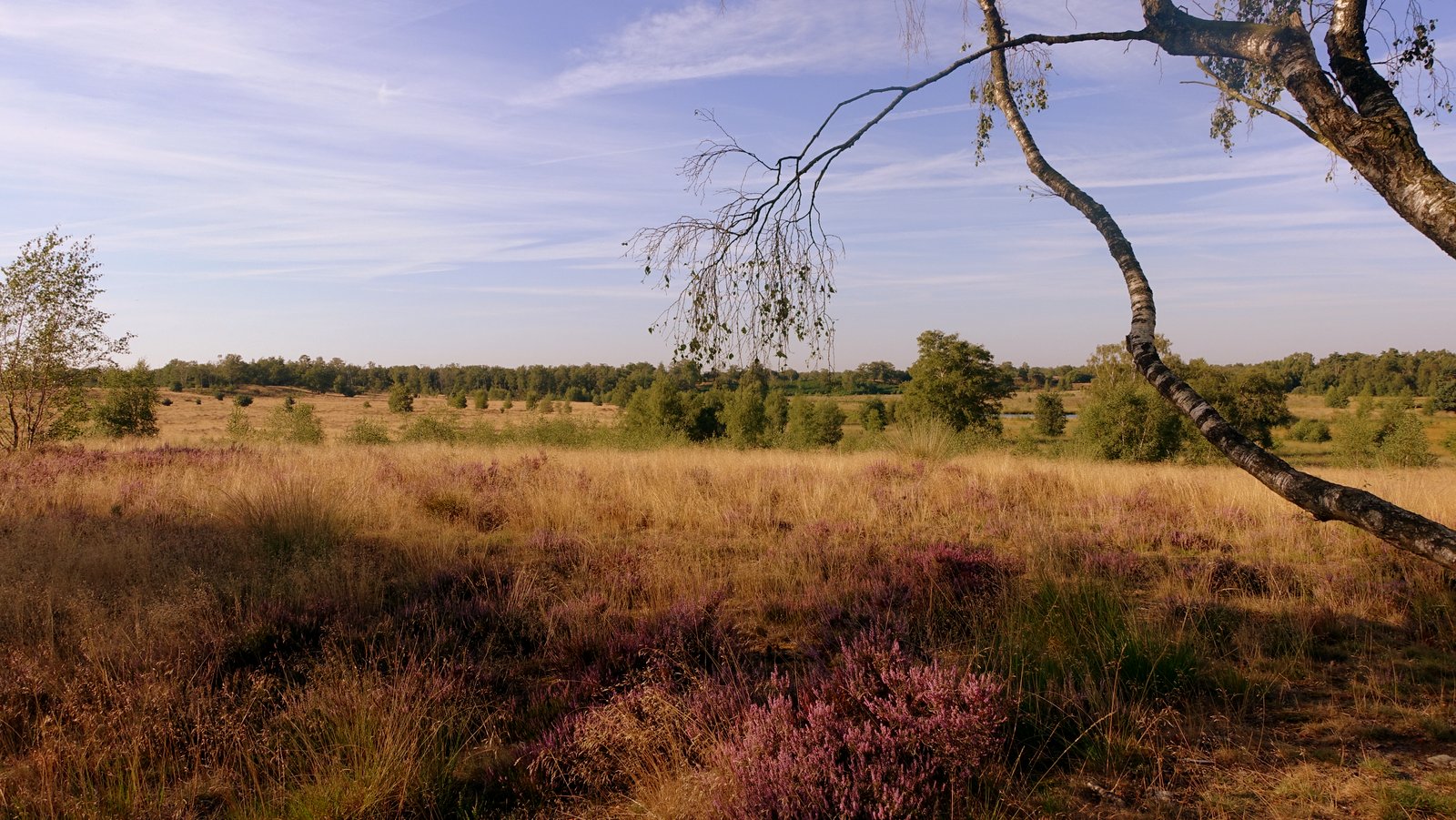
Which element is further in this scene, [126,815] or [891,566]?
[891,566]

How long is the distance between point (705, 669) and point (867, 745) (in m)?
1.47

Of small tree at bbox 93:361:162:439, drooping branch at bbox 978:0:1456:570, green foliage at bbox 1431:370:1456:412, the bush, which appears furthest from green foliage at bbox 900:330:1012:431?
green foliage at bbox 1431:370:1456:412

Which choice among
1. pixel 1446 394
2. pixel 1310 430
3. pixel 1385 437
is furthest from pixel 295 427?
pixel 1446 394

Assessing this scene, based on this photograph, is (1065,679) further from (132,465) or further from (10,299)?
(10,299)

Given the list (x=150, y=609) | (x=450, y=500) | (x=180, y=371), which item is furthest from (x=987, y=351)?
(x=180, y=371)

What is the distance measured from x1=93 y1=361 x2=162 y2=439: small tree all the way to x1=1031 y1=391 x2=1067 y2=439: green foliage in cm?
7185

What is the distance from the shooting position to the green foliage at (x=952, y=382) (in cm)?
5419

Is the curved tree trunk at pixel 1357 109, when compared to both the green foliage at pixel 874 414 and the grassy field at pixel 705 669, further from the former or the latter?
the green foliage at pixel 874 414

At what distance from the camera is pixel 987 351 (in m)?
58.7

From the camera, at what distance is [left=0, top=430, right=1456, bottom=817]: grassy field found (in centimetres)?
289

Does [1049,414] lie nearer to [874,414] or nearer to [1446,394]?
[874,414]

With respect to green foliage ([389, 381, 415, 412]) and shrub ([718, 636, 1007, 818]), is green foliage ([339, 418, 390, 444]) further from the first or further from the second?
green foliage ([389, 381, 415, 412])

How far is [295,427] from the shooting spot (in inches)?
1123

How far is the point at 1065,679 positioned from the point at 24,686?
17.4 feet
